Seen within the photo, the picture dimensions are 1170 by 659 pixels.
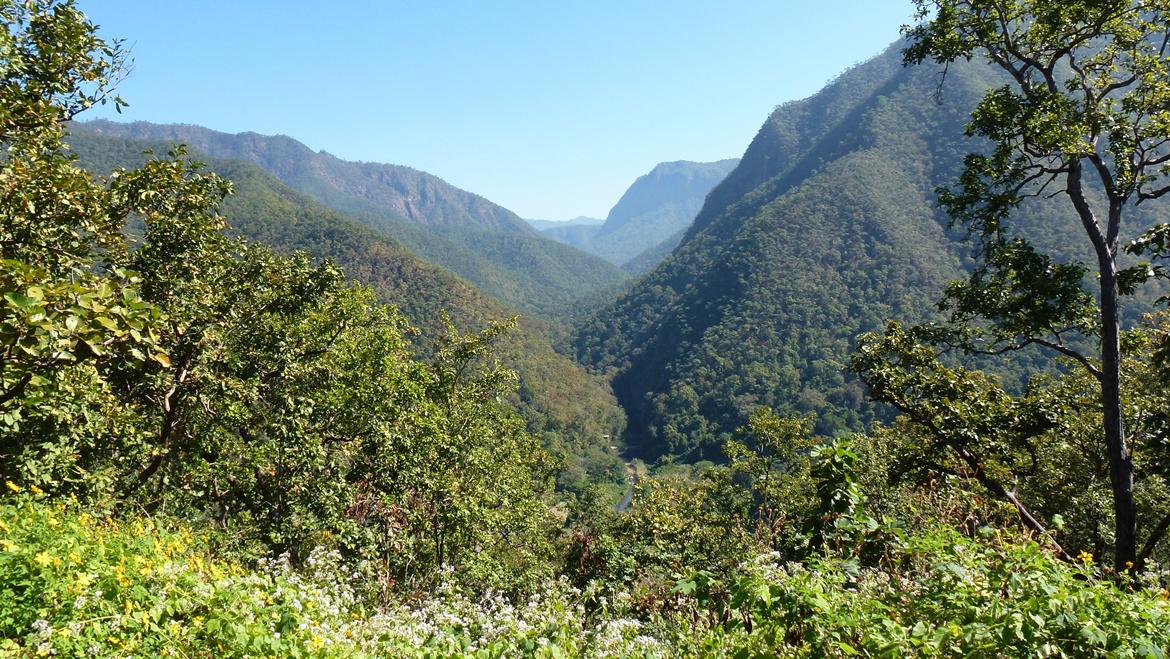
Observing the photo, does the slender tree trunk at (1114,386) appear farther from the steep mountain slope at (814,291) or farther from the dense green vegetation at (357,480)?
the steep mountain slope at (814,291)

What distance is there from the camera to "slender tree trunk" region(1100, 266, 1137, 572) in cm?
681

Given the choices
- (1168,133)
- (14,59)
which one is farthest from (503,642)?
(1168,133)

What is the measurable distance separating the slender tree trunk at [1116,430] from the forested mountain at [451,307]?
90.3 meters

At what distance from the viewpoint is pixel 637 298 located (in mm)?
192000

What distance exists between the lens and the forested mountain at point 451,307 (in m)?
110

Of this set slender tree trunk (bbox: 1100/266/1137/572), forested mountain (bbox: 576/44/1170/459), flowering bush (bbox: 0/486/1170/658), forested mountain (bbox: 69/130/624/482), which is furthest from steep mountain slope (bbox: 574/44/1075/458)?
flowering bush (bbox: 0/486/1170/658)

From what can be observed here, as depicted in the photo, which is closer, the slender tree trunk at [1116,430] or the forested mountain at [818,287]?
the slender tree trunk at [1116,430]

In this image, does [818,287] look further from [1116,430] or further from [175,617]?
[175,617]

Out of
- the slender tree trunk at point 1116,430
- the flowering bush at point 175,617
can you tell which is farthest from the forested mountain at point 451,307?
the flowering bush at point 175,617

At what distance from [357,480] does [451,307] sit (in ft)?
354

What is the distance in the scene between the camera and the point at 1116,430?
7.09 meters

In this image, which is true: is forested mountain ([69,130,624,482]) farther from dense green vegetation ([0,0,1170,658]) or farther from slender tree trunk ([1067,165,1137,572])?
slender tree trunk ([1067,165,1137,572])

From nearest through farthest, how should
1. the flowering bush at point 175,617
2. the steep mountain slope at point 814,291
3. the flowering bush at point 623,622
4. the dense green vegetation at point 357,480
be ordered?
the flowering bush at point 623,622
the dense green vegetation at point 357,480
the flowering bush at point 175,617
the steep mountain slope at point 814,291

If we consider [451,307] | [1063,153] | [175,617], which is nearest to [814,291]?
[451,307]
